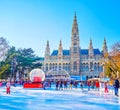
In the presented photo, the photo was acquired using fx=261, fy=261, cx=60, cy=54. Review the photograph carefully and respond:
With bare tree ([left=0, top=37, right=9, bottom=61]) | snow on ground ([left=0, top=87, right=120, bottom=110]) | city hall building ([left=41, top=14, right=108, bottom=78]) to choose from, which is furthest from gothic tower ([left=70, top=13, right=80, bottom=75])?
snow on ground ([left=0, top=87, right=120, bottom=110])

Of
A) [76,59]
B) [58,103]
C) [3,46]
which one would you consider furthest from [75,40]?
[58,103]

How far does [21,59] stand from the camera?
7038 centimetres

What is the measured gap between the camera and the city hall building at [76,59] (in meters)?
103

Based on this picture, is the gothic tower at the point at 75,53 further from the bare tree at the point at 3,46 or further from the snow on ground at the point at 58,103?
the snow on ground at the point at 58,103

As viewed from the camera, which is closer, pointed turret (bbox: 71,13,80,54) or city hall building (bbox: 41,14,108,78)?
city hall building (bbox: 41,14,108,78)

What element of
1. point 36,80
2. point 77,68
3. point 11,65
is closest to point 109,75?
point 36,80

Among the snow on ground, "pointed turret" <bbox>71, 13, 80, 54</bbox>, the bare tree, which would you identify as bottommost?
the snow on ground

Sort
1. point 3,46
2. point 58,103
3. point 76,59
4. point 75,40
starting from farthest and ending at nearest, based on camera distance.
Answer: point 75,40 → point 76,59 → point 3,46 → point 58,103

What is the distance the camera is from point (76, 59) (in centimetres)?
10312

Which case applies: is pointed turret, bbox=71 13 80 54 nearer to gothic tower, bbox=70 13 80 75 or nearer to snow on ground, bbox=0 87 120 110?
gothic tower, bbox=70 13 80 75

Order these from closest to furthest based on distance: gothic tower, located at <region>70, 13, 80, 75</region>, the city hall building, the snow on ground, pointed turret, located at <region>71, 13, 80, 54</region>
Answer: the snow on ground, gothic tower, located at <region>70, 13, 80, 75</region>, the city hall building, pointed turret, located at <region>71, 13, 80, 54</region>

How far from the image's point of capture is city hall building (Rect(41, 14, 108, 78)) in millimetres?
103062

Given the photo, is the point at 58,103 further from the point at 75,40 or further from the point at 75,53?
the point at 75,40

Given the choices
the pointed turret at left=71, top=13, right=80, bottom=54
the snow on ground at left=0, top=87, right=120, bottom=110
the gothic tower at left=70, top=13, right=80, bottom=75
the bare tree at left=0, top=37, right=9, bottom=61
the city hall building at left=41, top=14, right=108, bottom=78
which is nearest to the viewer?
the snow on ground at left=0, top=87, right=120, bottom=110
